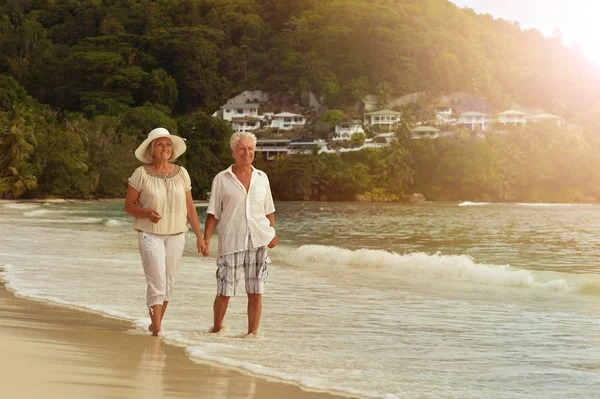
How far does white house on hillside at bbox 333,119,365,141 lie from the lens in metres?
107

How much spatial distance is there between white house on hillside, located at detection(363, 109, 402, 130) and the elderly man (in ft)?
354

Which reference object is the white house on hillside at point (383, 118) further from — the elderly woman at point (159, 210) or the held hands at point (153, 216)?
the held hands at point (153, 216)

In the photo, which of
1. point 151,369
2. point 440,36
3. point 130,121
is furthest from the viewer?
point 440,36

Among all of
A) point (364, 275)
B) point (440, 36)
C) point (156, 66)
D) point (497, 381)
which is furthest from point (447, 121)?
point (497, 381)

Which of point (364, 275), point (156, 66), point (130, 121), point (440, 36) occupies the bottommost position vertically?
point (364, 275)

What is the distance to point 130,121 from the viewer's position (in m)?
91.0

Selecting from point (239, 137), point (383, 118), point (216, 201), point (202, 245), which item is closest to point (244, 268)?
point (202, 245)

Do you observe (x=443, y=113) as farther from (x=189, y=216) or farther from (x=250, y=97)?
A: (x=189, y=216)

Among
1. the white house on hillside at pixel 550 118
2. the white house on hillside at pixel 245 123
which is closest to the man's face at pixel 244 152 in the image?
the white house on hillside at pixel 245 123

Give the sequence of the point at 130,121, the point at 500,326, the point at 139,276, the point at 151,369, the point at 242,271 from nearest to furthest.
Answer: the point at 151,369 < the point at 242,271 < the point at 500,326 < the point at 139,276 < the point at 130,121

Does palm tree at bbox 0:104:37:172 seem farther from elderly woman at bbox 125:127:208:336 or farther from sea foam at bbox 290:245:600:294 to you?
elderly woman at bbox 125:127:208:336

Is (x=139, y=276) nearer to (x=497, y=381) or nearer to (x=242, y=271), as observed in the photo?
(x=242, y=271)

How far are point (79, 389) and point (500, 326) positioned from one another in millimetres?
4442

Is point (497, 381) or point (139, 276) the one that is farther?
point (139, 276)
